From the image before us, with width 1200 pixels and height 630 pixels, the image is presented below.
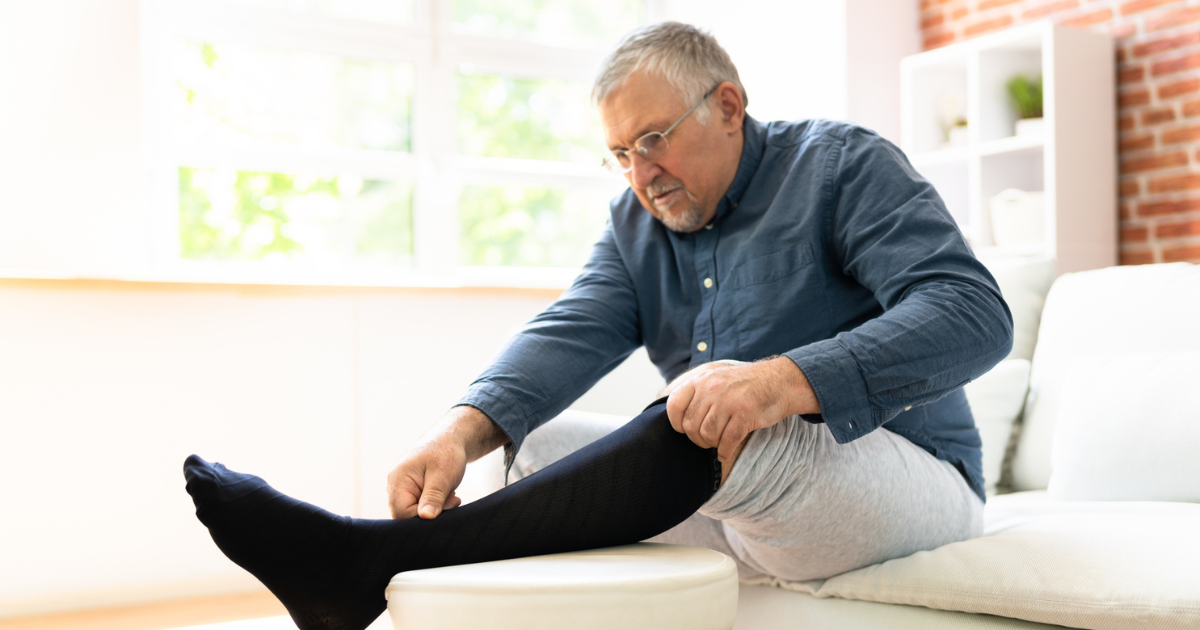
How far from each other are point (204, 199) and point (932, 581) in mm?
2775

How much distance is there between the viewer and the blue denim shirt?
1104 millimetres

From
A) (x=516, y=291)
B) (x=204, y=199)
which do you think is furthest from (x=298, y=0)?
(x=516, y=291)

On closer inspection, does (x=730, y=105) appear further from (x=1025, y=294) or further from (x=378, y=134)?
(x=378, y=134)

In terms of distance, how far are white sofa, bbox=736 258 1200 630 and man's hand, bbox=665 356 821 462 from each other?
0.32 meters

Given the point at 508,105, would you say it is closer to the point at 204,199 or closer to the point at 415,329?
the point at 204,199

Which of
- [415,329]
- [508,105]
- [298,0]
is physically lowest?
[415,329]

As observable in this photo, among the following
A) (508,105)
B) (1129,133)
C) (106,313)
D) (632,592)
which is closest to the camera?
(632,592)

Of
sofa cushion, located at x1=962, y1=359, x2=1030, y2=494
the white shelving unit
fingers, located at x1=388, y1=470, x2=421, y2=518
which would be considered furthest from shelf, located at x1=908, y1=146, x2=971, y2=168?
fingers, located at x1=388, y1=470, x2=421, y2=518

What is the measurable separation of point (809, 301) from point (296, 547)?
0.80 m

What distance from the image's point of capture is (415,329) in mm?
2535

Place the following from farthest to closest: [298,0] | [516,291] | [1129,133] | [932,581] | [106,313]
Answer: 1. [298,0]
2. [1129,133]
3. [516,291]
4. [106,313]
5. [932,581]

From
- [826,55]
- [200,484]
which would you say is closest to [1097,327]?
[200,484]

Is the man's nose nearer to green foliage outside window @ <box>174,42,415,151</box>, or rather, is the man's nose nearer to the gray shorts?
the gray shorts

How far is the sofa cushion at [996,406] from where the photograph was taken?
181 cm
